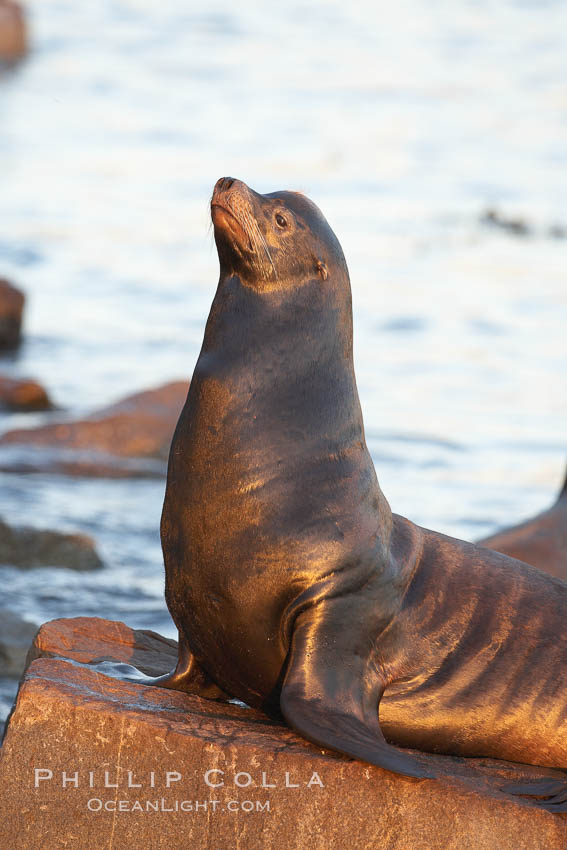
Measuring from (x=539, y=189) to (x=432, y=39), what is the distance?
59.2ft

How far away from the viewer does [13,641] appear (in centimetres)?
762

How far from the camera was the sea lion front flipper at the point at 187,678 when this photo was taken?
5.02m

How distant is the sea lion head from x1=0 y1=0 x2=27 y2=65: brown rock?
31.6 m

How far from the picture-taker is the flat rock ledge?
443 cm

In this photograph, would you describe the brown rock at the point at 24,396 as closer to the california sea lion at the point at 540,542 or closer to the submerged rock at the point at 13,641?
the submerged rock at the point at 13,641

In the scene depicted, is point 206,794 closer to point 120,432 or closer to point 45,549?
point 45,549

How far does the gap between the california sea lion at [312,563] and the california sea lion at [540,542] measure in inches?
127

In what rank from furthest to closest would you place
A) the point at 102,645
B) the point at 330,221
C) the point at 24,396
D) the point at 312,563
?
the point at 330,221, the point at 24,396, the point at 102,645, the point at 312,563

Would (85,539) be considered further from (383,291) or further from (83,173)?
(83,173)

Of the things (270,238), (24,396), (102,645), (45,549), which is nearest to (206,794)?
(102,645)

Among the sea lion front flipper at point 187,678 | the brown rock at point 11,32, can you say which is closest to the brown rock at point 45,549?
the sea lion front flipper at point 187,678

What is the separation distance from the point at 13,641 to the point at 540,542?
9.69 ft

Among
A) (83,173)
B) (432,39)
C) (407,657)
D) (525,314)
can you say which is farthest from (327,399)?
(432,39)

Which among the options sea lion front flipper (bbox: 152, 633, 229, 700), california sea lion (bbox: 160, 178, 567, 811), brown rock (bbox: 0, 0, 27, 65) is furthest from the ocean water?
california sea lion (bbox: 160, 178, 567, 811)
